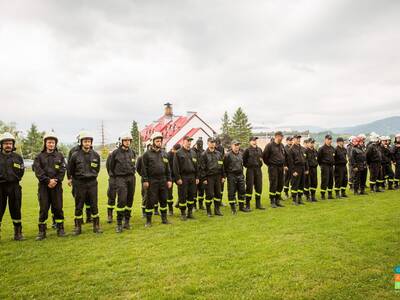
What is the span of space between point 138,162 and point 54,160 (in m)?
3.37

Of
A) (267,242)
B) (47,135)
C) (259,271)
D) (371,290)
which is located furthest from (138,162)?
(371,290)

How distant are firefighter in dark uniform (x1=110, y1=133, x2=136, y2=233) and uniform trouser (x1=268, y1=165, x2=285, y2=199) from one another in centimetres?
478

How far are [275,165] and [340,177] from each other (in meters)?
3.17

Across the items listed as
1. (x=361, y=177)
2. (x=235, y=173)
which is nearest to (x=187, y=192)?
(x=235, y=173)

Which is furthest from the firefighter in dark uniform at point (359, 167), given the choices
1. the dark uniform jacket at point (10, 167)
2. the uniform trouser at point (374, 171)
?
the dark uniform jacket at point (10, 167)

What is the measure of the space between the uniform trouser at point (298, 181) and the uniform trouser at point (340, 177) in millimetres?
1529

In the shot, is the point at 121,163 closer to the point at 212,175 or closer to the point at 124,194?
the point at 124,194

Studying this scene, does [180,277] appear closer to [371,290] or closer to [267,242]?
[267,242]

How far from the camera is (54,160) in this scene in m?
7.52

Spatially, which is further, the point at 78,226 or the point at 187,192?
the point at 187,192

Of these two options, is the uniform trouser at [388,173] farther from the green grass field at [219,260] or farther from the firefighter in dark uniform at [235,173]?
the firefighter in dark uniform at [235,173]

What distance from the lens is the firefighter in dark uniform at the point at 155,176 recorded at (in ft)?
26.8

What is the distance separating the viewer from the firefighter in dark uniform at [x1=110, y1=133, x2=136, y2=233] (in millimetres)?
7895

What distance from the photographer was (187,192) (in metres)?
9.08
